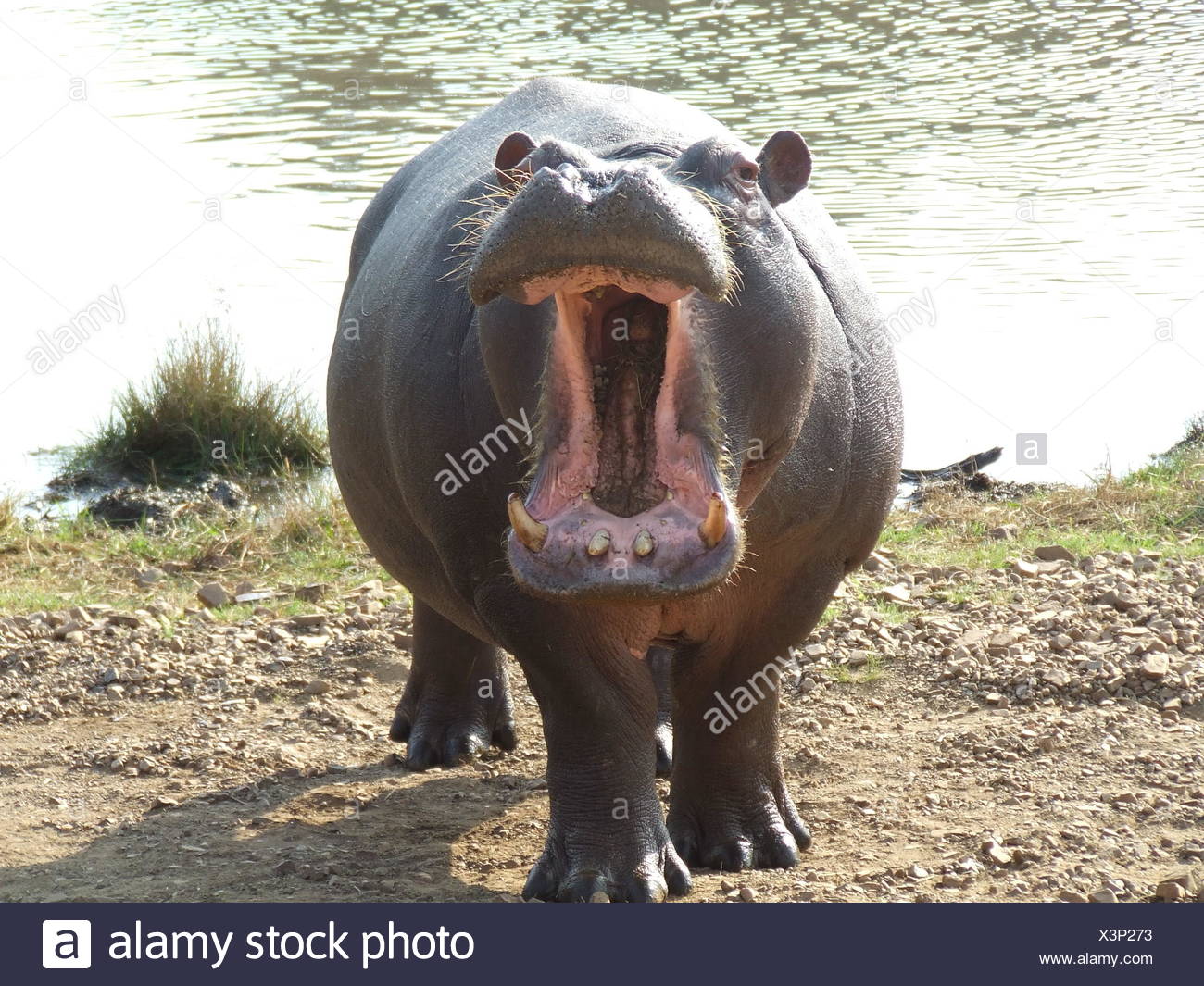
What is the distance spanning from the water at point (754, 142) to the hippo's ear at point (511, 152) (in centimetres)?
92

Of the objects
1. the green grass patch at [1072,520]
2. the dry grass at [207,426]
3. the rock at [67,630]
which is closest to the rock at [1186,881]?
the green grass patch at [1072,520]

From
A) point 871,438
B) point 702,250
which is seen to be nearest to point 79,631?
point 871,438

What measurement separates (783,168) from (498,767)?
7.93 ft

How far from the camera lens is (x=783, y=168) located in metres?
3.92

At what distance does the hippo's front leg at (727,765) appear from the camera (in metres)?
4.39

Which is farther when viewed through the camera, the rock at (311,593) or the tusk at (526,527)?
the rock at (311,593)

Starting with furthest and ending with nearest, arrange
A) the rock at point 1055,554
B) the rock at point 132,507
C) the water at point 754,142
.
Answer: the water at point 754,142 < the rock at point 132,507 < the rock at point 1055,554

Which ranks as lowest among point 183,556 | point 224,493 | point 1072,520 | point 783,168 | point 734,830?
point 224,493

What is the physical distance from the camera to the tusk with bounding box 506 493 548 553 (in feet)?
11.2

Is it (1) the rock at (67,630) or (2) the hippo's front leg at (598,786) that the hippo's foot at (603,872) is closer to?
(2) the hippo's front leg at (598,786)

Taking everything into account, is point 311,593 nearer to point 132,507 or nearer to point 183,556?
point 183,556

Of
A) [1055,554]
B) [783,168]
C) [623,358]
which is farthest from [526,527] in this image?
[1055,554]

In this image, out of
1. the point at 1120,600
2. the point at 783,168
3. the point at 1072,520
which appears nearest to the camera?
the point at 783,168

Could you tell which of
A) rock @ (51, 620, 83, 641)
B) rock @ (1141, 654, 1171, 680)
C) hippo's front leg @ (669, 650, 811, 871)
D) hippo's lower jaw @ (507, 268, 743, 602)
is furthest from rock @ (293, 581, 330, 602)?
hippo's lower jaw @ (507, 268, 743, 602)
